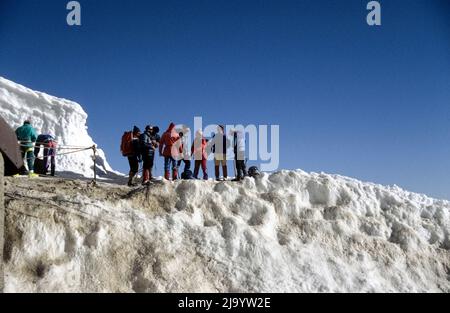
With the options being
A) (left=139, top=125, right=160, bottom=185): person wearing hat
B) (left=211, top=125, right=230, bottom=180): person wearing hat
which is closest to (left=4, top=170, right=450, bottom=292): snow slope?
(left=139, top=125, right=160, bottom=185): person wearing hat

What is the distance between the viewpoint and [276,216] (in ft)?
33.4

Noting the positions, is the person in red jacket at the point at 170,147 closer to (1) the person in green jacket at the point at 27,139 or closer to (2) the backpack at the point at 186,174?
(2) the backpack at the point at 186,174

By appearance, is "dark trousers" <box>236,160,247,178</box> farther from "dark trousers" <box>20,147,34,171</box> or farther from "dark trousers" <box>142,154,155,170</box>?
"dark trousers" <box>20,147,34,171</box>

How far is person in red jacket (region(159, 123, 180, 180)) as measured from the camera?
41.4 ft

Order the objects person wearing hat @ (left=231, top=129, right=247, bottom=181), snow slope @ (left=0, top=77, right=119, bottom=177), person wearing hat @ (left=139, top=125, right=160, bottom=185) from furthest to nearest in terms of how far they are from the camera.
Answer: snow slope @ (left=0, top=77, right=119, bottom=177) < person wearing hat @ (left=231, top=129, right=247, bottom=181) < person wearing hat @ (left=139, top=125, right=160, bottom=185)

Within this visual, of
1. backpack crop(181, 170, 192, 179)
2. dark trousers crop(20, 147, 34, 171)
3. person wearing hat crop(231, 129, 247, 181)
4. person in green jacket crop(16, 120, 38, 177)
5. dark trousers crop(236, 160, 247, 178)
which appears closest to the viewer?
dark trousers crop(236, 160, 247, 178)

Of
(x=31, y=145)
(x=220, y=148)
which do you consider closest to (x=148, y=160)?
(x=220, y=148)

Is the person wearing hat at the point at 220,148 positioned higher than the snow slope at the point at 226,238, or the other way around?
the person wearing hat at the point at 220,148

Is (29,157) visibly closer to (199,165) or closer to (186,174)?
(186,174)

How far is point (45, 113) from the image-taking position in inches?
1032

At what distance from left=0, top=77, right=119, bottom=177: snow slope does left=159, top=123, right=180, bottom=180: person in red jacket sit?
12.9 metres

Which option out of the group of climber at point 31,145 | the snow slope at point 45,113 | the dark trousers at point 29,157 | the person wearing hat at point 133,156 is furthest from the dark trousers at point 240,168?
the snow slope at point 45,113

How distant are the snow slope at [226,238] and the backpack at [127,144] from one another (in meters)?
1.81

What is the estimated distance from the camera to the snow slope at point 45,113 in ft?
83.6
